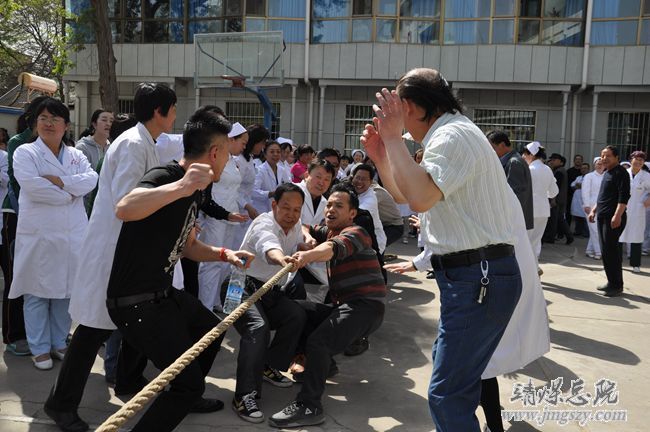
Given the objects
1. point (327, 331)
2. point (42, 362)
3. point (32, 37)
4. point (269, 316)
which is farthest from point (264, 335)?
point (32, 37)

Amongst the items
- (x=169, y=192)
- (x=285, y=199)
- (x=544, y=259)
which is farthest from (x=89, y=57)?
(x=169, y=192)

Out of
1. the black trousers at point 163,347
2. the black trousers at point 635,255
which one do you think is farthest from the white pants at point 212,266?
the black trousers at point 635,255

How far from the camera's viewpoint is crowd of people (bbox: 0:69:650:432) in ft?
7.36

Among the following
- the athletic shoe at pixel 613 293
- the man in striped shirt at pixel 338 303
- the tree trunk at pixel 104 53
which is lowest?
the athletic shoe at pixel 613 293

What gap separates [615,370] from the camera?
4.47 meters

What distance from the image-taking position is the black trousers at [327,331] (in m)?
3.43

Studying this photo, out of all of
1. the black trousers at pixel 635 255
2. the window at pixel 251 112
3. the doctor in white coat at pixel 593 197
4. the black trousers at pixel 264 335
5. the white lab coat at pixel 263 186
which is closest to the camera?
the black trousers at pixel 264 335

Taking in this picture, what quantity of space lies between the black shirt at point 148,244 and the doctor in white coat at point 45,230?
4.94 ft

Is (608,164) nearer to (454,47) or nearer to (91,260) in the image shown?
(91,260)

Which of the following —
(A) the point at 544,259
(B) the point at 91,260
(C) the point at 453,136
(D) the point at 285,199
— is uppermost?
(C) the point at 453,136

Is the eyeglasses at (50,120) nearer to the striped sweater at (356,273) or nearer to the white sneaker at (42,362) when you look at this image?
the white sneaker at (42,362)

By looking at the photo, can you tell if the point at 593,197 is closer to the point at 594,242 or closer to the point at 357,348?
the point at 594,242

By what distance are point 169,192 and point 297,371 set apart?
6.64 feet

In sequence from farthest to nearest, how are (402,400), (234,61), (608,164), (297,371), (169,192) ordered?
(234,61), (608,164), (297,371), (402,400), (169,192)
